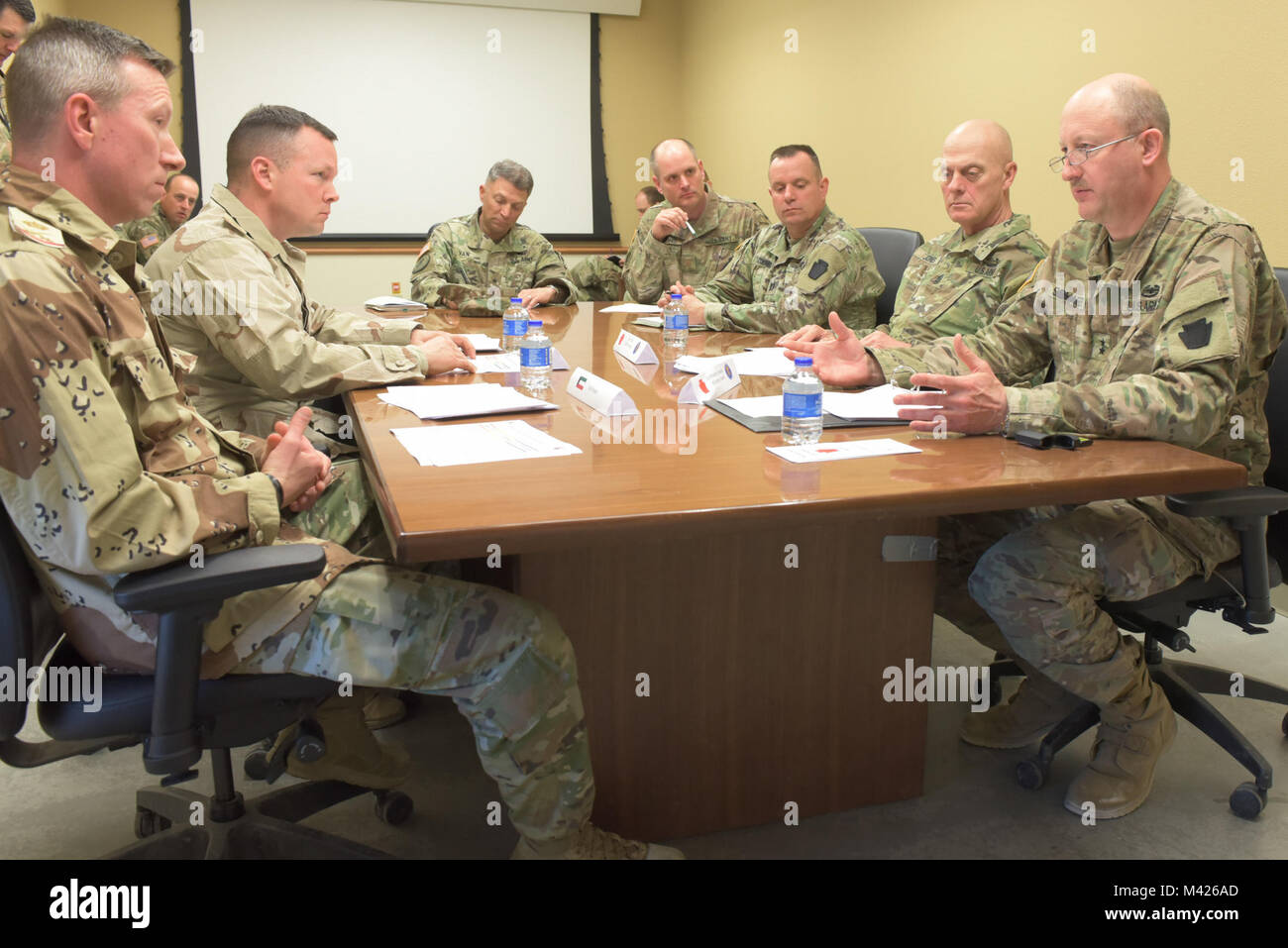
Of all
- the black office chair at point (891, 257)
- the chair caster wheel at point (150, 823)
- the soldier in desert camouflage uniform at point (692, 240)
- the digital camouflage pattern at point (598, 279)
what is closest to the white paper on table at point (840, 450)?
the chair caster wheel at point (150, 823)

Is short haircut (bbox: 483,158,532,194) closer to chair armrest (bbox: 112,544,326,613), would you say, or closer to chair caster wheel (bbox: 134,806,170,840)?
chair caster wheel (bbox: 134,806,170,840)

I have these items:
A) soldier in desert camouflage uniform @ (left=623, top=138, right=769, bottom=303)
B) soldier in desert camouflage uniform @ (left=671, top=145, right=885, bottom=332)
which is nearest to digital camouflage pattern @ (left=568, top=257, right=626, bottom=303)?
soldier in desert camouflage uniform @ (left=623, top=138, right=769, bottom=303)

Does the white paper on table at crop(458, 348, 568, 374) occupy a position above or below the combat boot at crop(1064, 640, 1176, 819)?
above

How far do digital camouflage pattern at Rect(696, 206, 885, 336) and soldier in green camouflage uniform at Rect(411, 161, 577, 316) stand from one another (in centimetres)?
93

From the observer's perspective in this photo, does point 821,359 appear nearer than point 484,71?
Yes

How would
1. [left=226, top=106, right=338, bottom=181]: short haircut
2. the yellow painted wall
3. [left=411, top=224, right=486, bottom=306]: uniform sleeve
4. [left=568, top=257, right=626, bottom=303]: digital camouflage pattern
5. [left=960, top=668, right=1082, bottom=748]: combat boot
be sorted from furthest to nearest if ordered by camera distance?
[left=568, top=257, right=626, bottom=303]: digital camouflage pattern < [left=411, top=224, right=486, bottom=306]: uniform sleeve < the yellow painted wall < [left=226, top=106, right=338, bottom=181]: short haircut < [left=960, top=668, right=1082, bottom=748]: combat boot

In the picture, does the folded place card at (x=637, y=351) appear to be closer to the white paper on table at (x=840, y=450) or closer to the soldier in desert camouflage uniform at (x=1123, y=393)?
the soldier in desert camouflage uniform at (x=1123, y=393)

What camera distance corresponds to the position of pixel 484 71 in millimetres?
6680

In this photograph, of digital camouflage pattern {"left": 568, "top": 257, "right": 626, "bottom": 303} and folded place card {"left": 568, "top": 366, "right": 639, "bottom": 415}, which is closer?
folded place card {"left": 568, "top": 366, "right": 639, "bottom": 415}

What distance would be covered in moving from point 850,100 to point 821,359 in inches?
124

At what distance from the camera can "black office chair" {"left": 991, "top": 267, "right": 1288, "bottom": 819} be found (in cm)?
159

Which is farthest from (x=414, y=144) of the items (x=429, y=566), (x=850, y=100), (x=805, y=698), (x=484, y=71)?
(x=805, y=698)

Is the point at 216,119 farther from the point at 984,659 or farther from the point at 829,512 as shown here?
the point at 829,512

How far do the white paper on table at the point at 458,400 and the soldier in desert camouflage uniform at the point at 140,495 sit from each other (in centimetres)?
39
